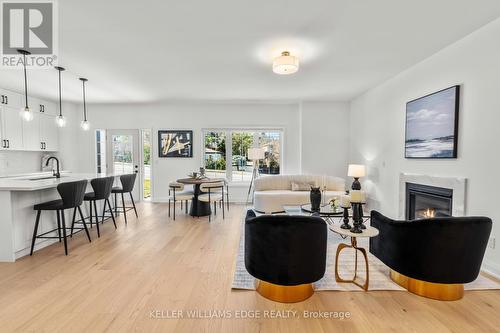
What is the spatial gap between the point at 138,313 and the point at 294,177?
4.39m

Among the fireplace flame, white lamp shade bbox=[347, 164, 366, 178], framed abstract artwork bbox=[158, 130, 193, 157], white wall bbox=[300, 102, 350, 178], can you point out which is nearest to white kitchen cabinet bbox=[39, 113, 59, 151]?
framed abstract artwork bbox=[158, 130, 193, 157]

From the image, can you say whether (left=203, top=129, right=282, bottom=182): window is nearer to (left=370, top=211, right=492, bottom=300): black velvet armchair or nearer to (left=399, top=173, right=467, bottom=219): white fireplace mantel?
(left=399, top=173, right=467, bottom=219): white fireplace mantel

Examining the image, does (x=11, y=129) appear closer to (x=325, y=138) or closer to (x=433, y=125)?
(x=325, y=138)

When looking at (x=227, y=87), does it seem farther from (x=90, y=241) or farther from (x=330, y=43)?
(x=90, y=241)

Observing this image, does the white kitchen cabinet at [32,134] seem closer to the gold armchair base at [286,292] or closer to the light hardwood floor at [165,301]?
the light hardwood floor at [165,301]

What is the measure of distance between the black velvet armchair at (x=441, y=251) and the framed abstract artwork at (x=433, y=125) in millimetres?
1341

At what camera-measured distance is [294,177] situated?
19.1ft

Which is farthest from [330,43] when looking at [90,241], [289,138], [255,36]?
[90,241]

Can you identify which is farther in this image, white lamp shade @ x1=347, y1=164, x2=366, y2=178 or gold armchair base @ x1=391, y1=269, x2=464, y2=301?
white lamp shade @ x1=347, y1=164, x2=366, y2=178

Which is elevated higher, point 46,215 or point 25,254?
point 46,215

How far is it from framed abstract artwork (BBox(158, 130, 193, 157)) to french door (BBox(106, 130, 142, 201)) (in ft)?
2.06

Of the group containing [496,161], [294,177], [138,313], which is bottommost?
[138,313]

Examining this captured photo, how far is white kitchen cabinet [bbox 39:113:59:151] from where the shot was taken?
5.90 m

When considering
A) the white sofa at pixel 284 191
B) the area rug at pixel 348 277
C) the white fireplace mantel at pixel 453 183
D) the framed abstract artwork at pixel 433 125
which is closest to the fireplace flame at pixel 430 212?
the white fireplace mantel at pixel 453 183
